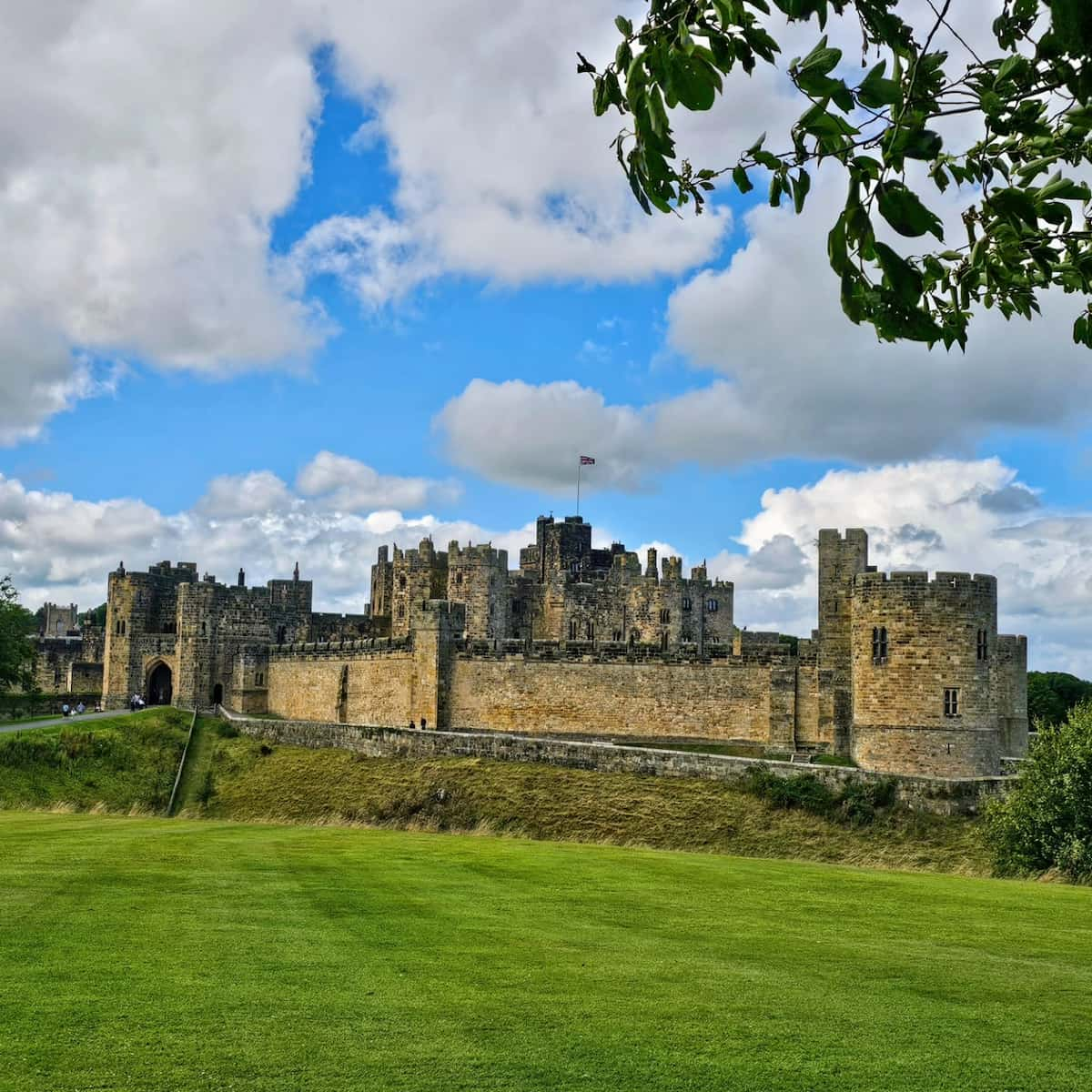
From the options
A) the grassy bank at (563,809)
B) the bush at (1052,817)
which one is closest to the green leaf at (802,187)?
the bush at (1052,817)

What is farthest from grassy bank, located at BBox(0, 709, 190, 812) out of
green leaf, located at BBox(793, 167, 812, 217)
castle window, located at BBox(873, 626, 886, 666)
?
green leaf, located at BBox(793, 167, 812, 217)

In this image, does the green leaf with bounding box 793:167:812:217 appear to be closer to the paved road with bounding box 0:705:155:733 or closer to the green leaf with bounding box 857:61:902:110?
the green leaf with bounding box 857:61:902:110

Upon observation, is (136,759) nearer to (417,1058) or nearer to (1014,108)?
(417,1058)

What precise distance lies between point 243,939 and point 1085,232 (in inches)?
388

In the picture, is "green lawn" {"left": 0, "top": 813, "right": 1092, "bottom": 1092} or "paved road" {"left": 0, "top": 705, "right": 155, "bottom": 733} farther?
"paved road" {"left": 0, "top": 705, "right": 155, "bottom": 733}

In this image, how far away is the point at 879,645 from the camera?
129 ft

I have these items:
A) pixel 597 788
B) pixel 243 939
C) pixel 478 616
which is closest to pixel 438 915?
pixel 243 939

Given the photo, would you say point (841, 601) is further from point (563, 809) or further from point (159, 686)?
point (159, 686)

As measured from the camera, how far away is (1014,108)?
6.54 metres

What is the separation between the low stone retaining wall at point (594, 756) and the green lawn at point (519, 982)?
14.5 meters

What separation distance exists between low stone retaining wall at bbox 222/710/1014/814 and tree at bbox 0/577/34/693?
48.1 ft

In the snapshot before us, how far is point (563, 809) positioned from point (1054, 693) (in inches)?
2340

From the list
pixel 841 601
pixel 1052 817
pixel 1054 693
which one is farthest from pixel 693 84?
pixel 1054 693

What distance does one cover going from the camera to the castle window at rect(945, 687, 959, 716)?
125 feet
